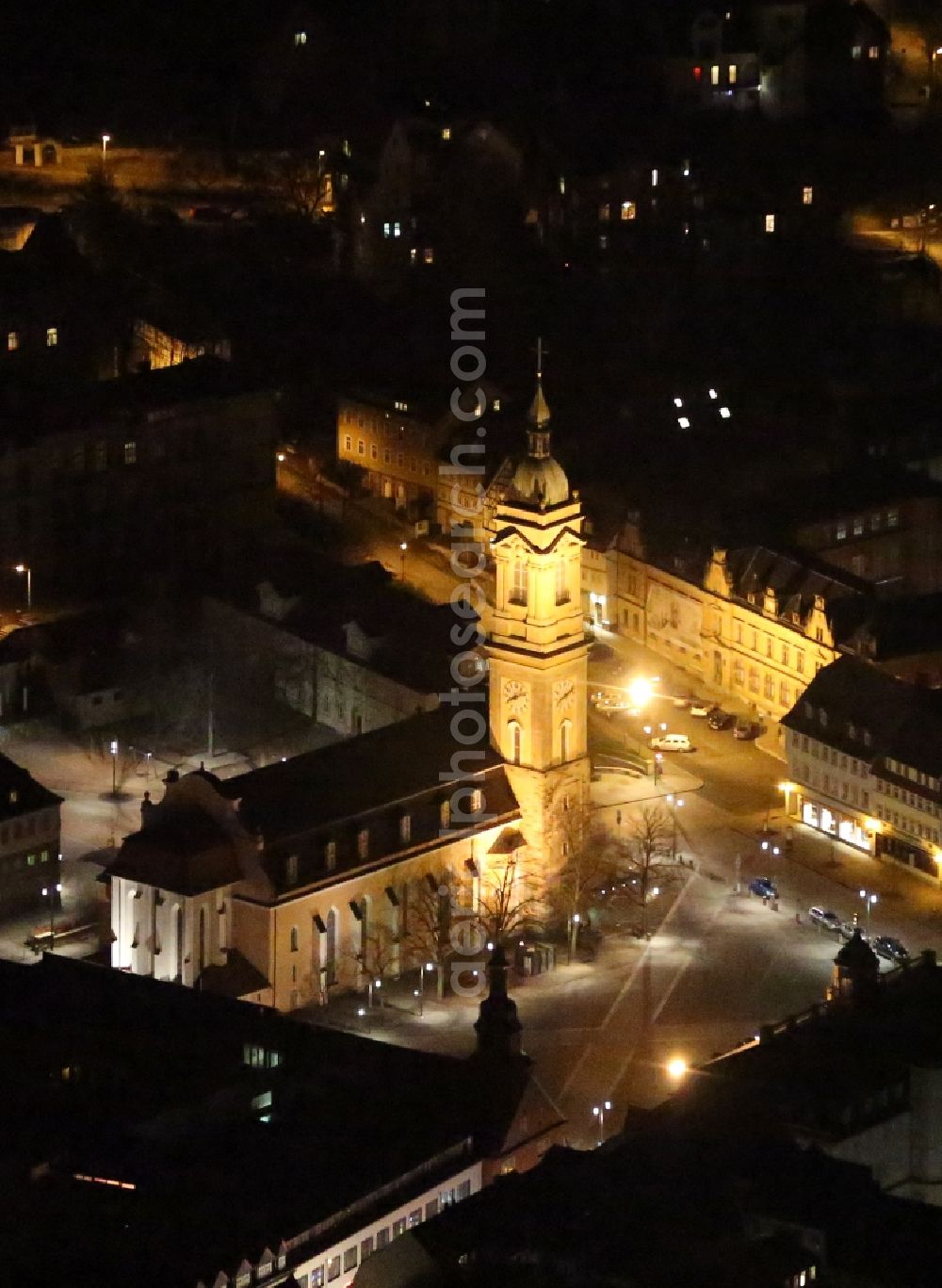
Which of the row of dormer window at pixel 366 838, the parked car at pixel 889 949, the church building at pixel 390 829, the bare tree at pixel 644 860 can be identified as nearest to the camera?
the church building at pixel 390 829

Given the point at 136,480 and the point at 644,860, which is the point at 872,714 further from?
the point at 136,480

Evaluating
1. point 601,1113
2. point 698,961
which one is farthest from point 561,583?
point 601,1113

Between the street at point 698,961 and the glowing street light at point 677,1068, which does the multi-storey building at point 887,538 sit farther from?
the glowing street light at point 677,1068

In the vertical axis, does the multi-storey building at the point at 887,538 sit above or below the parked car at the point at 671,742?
above

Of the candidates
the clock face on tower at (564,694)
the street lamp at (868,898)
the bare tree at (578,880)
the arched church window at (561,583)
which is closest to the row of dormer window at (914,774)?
the street lamp at (868,898)

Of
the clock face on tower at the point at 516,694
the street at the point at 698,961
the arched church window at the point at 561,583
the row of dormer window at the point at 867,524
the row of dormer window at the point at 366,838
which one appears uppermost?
the arched church window at the point at 561,583

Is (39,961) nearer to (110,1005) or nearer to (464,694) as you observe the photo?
(110,1005)
